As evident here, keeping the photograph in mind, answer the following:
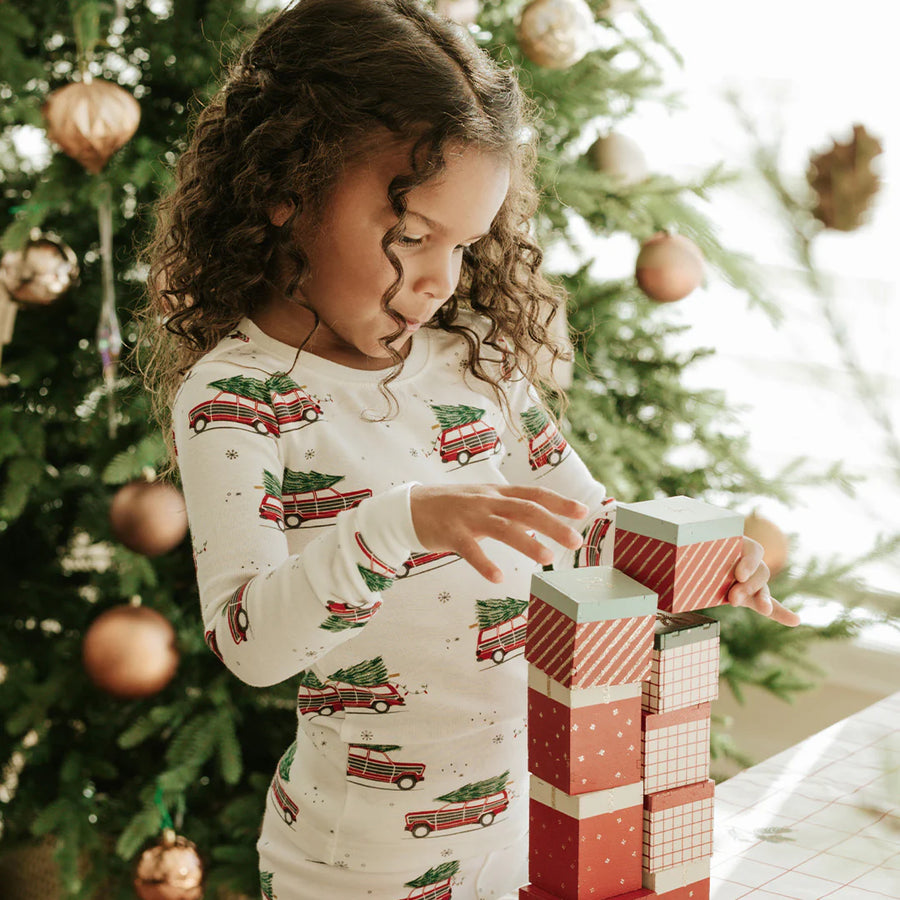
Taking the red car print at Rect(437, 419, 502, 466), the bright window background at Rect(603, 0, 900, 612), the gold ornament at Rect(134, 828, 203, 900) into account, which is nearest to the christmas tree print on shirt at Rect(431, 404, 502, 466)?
the red car print at Rect(437, 419, 502, 466)

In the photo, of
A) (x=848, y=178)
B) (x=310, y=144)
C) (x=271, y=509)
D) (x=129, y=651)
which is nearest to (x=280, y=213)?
(x=310, y=144)

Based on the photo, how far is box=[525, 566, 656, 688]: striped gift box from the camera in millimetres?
655

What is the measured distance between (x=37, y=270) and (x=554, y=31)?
80cm

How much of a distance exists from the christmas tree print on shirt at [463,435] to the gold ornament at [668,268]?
2.28ft

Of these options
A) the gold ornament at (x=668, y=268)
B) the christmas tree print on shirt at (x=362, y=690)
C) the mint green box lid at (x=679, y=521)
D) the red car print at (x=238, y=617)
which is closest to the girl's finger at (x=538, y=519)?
the mint green box lid at (x=679, y=521)

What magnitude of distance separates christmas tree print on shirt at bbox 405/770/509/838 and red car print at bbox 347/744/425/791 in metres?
0.03

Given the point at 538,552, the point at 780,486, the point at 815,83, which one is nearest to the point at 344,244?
the point at 538,552

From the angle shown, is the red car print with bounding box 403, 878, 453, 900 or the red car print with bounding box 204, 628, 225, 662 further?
the red car print with bounding box 403, 878, 453, 900

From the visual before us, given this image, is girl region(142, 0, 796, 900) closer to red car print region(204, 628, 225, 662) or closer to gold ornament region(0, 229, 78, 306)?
red car print region(204, 628, 225, 662)

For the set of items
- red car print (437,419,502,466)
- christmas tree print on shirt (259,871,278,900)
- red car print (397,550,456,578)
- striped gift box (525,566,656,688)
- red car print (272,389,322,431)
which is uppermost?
striped gift box (525,566,656,688)

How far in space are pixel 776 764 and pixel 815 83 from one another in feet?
2.66

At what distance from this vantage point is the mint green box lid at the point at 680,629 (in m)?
0.69

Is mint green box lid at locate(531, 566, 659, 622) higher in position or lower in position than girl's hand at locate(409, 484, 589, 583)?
lower

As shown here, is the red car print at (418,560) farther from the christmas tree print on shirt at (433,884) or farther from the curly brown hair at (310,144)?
the christmas tree print on shirt at (433,884)
